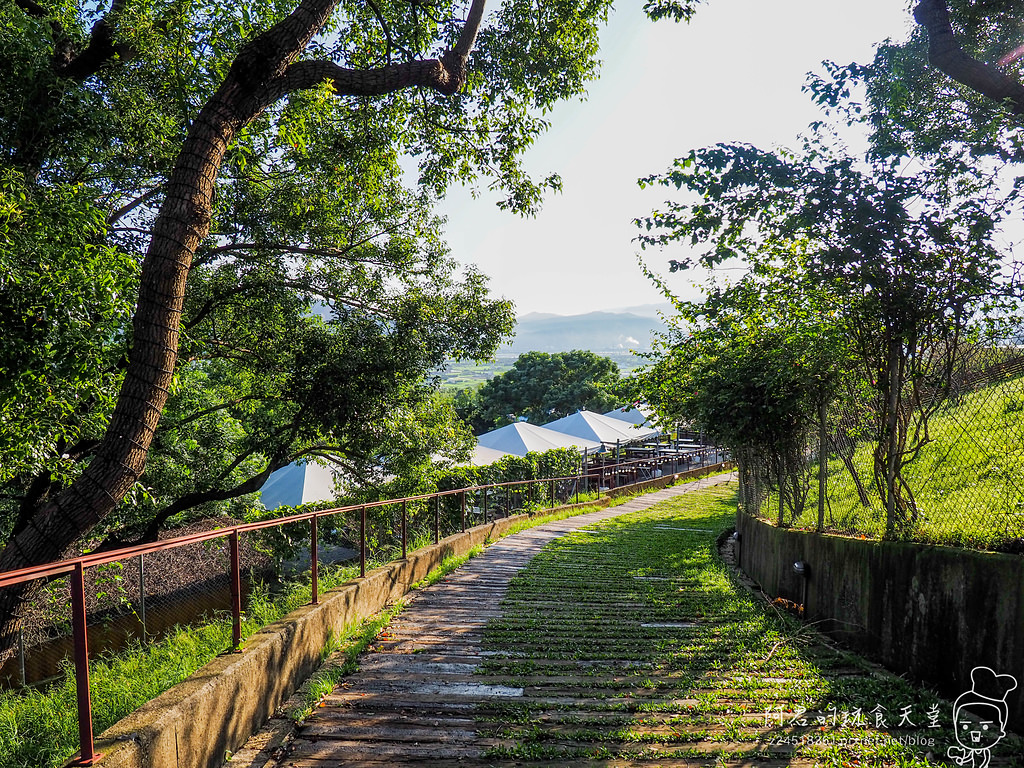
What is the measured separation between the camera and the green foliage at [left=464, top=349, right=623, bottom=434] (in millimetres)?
55875

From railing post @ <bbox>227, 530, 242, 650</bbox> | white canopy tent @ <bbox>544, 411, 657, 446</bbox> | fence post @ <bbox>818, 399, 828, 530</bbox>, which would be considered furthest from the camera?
white canopy tent @ <bbox>544, 411, 657, 446</bbox>

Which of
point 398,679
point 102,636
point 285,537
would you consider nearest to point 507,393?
point 285,537

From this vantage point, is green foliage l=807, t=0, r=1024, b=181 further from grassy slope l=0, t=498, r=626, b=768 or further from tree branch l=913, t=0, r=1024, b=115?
grassy slope l=0, t=498, r=626, b=768

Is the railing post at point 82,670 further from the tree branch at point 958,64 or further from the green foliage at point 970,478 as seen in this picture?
the tree branch at point 958,64

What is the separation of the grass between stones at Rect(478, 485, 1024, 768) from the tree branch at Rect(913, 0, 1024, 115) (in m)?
4.86

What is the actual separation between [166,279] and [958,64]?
6874 millimetres

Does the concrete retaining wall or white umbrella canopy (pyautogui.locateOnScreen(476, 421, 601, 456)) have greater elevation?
white umbrella canopy (pyautogui.locateOnScreen(476, 421, 601, 456))

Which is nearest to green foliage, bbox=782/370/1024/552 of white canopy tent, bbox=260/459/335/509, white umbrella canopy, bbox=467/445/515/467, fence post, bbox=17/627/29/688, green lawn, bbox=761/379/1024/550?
green lawn, bbox=761/379/1024/550

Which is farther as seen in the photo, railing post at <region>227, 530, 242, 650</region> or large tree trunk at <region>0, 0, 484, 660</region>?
large tree trunk at <region>0, 0, 484, 660</region>

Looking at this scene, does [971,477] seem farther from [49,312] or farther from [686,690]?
[49,312]

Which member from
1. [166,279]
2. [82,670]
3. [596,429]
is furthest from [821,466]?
[596,429]

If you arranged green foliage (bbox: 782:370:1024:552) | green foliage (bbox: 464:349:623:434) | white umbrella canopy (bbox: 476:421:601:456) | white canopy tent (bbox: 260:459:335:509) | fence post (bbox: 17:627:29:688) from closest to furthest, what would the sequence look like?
green foliage (bbox: 782:370:1024:552) < fence post (bbox: 17:627:29:688) < white canopy tent (bbox: 260:459:335:509) < white umbrella canopy (bbox: 476:421:601:456) < green foliage (bbox: 464:349:623:434)

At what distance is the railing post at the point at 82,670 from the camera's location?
2.40 m

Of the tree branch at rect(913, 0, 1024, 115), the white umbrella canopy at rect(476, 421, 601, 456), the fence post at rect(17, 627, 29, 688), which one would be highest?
the tree branch at rect(913, 0, 1024, 115)
